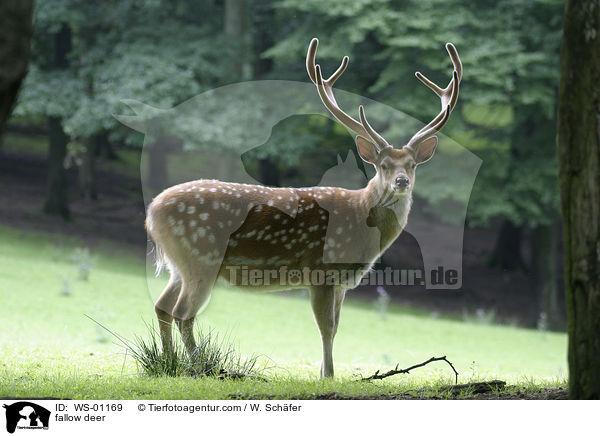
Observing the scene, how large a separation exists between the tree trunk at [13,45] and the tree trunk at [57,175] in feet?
40.4

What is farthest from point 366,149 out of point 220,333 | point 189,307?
point 220,333

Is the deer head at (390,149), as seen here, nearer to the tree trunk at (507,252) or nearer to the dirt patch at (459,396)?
the dirt patch at (459,396)

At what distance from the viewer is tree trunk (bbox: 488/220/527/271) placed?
17.0m

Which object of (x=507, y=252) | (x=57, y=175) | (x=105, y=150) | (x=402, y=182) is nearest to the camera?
(x=402, y=182)

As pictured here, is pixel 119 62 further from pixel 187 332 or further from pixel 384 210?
pixel 187 332

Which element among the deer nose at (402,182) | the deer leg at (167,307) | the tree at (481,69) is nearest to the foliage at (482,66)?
the tree at (481,69)

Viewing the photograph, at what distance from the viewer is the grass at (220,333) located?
16.3 feet

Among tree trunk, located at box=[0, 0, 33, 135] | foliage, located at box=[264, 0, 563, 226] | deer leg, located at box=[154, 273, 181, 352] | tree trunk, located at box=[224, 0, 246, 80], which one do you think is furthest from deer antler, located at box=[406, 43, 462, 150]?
tree trunk, located at box=[224, 0, 246, 80]

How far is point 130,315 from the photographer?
9.93 metres

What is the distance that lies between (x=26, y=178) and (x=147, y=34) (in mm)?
6987

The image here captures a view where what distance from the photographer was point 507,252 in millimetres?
17109

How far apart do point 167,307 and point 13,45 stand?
2693mm

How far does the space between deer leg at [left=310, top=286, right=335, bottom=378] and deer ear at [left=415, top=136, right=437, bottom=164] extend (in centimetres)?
134

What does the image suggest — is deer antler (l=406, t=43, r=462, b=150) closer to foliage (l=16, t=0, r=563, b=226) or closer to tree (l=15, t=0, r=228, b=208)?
foliage (l=16, t=0, r=563, b=226)
